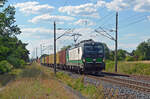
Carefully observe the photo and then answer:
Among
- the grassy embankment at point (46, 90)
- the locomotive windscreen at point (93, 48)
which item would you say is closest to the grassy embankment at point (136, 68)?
the locomotive windscreen at point (93, 48)

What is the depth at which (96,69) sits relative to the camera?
80.0 ft

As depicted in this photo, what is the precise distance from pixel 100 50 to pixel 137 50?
103 m

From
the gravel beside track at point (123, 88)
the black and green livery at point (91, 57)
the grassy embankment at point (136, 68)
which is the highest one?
the black and green livery at point (91, 57)

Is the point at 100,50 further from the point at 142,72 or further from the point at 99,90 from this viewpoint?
the point at 99,90

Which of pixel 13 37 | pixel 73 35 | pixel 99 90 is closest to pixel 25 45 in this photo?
pixel 13 37

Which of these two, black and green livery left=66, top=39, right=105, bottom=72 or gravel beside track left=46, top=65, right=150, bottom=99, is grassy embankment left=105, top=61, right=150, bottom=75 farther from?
gravel beside track left=46, top=65, right=150, bottom=99

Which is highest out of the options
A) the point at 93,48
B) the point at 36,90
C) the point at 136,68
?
the point at 93,48

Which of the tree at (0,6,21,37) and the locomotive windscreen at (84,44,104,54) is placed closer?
the locomotive windscreen at (84,44,104,54)

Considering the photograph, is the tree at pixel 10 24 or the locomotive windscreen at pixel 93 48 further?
the tree at pixel 10 24

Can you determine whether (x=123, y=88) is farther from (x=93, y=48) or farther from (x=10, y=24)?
(x=10, y=24)

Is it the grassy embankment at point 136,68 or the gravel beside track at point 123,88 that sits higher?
the grassy embankment at point 136,68

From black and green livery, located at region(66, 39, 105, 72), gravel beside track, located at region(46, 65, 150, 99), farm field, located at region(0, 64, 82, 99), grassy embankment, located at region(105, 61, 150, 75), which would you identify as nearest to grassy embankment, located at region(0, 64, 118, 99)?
farm field, located at region(0, 64, 82, 99)

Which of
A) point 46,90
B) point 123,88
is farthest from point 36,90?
point 123,88

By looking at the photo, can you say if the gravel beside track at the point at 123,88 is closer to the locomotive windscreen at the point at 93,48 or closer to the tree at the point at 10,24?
the locomotive windscreen at the point at 93,48
